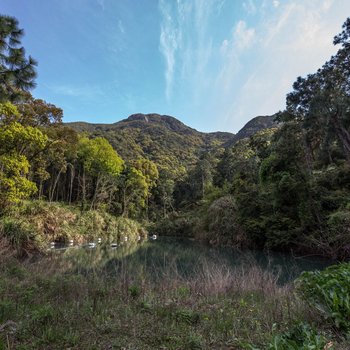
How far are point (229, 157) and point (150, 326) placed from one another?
3676 centimetres

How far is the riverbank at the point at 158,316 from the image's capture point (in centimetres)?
286

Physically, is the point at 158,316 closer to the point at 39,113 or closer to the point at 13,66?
the point at 13,66

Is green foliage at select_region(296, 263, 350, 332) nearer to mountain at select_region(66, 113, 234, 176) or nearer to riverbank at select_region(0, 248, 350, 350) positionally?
riverbank at select_region(0, 248, 350, 350)

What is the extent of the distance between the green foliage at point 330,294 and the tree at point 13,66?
737 cm

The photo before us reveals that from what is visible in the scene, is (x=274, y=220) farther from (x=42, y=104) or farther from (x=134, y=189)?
(x=134, y=189)

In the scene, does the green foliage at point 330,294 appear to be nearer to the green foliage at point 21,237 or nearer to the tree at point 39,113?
the green foliage at point 21,237

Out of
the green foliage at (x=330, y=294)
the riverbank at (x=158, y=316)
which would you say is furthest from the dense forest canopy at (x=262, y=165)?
the green foliage at (x=330, y=294)

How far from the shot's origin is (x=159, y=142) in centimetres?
7662

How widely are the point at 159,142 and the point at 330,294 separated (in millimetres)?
74874

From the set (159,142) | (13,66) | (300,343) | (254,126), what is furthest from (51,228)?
(254,126)

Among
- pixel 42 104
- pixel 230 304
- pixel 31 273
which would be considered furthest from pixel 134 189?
pixel 230 304

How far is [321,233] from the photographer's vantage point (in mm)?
13539

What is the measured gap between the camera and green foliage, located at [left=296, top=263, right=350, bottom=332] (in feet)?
8.72

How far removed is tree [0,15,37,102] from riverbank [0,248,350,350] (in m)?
4.46
